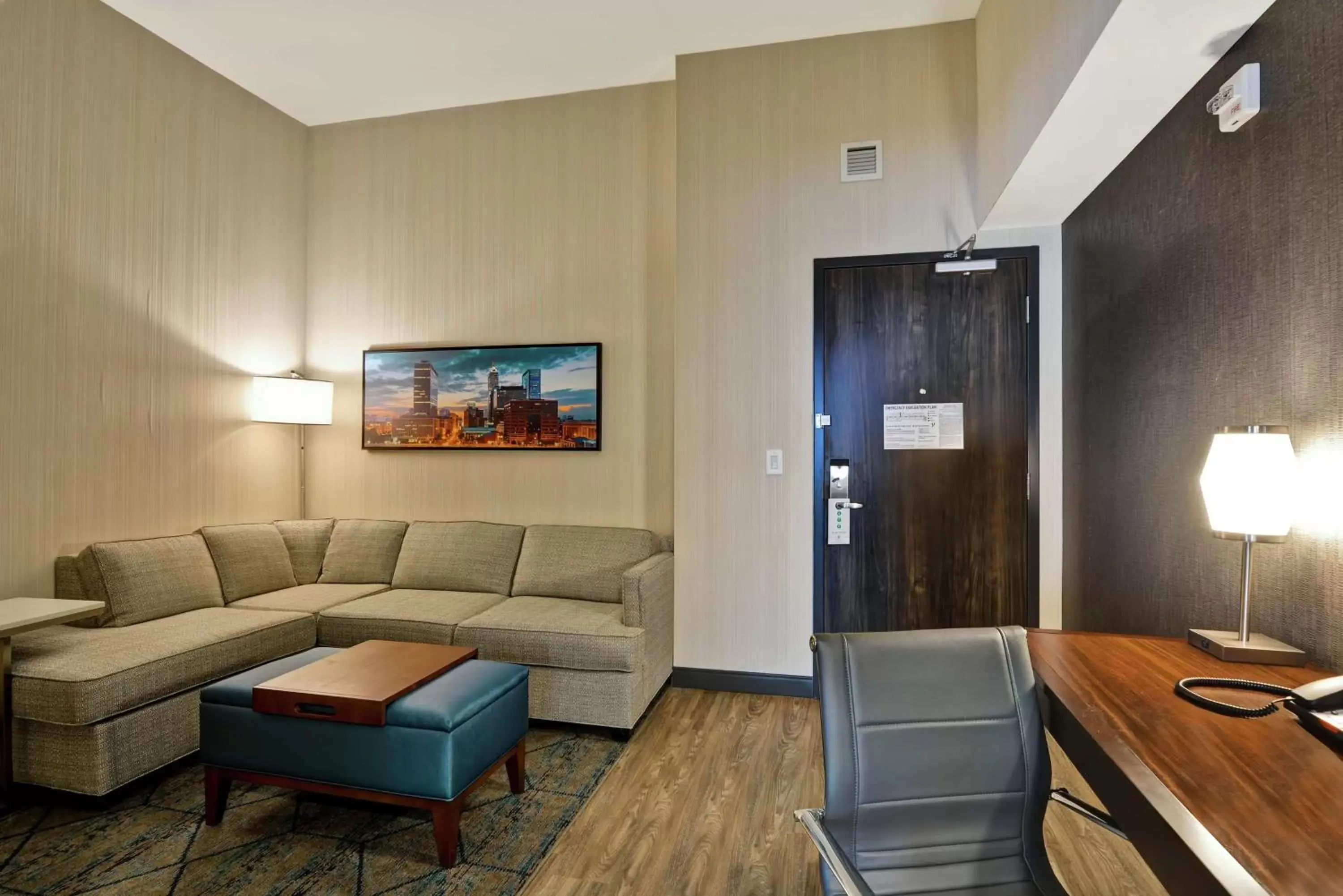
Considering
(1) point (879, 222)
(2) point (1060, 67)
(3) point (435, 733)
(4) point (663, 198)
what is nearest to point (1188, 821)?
(3) point (435, 733)

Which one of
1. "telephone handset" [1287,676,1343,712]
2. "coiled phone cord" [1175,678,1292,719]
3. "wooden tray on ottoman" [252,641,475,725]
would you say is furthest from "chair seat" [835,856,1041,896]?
"wooden tray on ottoman" [252,641,475,725]

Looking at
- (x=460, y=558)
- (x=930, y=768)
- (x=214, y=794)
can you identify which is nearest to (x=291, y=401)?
(x=460, y=558)

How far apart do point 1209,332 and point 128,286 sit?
4362mm

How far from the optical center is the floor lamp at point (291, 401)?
3920 mm

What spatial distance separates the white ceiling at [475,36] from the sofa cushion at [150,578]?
253 cm

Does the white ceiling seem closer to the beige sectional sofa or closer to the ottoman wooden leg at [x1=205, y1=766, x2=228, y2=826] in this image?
the beige sectional sofa

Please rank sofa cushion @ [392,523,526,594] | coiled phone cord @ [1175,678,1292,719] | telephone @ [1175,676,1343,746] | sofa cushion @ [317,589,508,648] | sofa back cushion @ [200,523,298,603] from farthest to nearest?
1. sofa cushion @ [392,523,526,594]
2. sofa back cushion @ [200,523,298,603]
3. sofa cushion @ [317,589,508,648]
4. coiled phone cord @ [1175,678,1292,719]
5. telephone @ [1175,676,1343,746]

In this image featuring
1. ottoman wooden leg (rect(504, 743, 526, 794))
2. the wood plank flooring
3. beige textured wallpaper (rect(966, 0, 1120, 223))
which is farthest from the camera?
ottoman wooden leg (rect(504, 743, 526, 794))

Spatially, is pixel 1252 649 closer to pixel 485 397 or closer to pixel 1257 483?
pixel 1257 483

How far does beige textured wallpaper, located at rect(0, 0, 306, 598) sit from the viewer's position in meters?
2.89

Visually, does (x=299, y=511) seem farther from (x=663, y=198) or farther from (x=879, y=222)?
(x=879, y=222)

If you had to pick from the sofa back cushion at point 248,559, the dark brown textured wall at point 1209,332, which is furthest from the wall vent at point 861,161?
the sofa back cushion at point 248,559

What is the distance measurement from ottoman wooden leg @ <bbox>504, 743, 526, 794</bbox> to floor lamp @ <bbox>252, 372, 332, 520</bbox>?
8.42 feet

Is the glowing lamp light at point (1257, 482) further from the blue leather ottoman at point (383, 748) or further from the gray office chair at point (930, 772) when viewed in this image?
the blue leather ottoman at point (383, 748)
